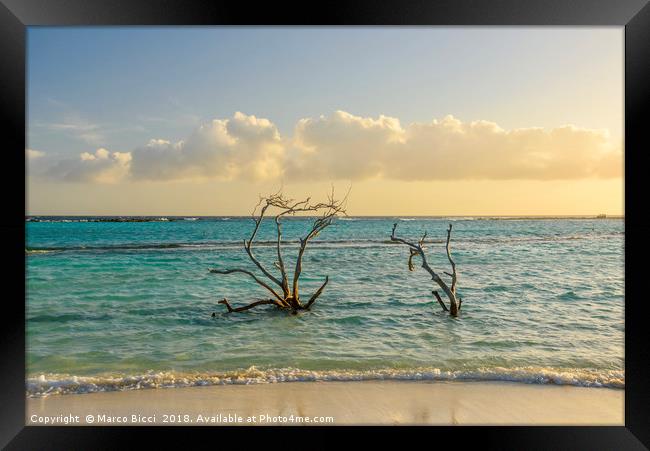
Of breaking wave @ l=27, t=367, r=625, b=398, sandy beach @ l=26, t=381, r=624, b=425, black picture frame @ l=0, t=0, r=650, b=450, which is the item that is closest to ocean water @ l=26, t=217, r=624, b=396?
breaking wave @ l=27, t=367, r=625, b=398

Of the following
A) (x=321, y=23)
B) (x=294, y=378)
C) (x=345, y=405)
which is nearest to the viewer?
(x=321, y=23)

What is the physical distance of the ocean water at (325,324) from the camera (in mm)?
4328

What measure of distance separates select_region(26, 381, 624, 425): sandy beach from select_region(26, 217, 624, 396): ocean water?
18 centimetres

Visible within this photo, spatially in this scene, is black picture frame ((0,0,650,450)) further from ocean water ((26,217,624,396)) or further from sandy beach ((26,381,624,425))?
ocean water ((26,217,624,396))

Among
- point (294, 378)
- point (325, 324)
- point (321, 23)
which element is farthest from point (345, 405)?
point (321, 23)

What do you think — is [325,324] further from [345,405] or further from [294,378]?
[345,405]

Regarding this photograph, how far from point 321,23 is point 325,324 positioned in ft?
15.0

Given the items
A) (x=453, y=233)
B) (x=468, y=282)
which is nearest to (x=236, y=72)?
(x=468, y=282)

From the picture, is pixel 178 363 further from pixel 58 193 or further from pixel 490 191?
pixel 490 191

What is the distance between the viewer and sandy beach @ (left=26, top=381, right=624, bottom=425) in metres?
3.40

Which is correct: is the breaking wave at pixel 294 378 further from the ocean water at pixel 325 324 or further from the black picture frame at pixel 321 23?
the black picture frame at pixel 321 23

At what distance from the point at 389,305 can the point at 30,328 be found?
20.3 feet

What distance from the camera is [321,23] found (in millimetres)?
3029

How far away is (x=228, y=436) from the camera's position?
2.94m
